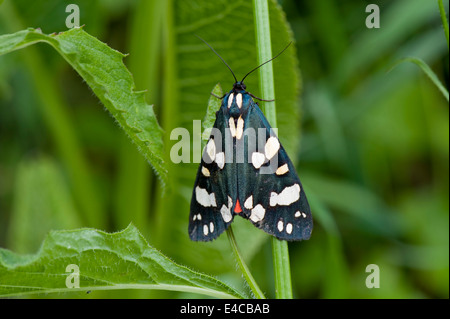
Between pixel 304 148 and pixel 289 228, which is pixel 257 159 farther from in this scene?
pixel 304 148

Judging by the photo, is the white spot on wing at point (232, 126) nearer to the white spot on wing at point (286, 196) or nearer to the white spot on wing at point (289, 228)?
the white spot on wing at point (286, 196)

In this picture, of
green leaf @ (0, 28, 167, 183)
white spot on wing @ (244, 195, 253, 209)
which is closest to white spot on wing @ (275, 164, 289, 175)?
white spot on wing @ (244, 195, 253, 209)

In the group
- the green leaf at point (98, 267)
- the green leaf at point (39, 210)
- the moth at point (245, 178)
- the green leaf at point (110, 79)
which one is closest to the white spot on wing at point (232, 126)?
the moth at point (245, 178)

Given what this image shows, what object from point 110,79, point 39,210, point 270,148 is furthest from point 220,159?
point 39,210

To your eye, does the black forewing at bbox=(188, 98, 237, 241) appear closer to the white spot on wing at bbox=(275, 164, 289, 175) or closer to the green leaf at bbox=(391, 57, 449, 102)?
the white spot on wing at bbox=(275, 164, 289, 175)

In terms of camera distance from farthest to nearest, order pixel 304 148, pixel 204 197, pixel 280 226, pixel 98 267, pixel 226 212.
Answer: pixel 304 148 → pixel 204 197 → pixel 226 212 → pixel 280 226 → pixel 98 267

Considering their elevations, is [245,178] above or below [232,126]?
below

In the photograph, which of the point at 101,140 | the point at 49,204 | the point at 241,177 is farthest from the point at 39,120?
the point at 241,177
